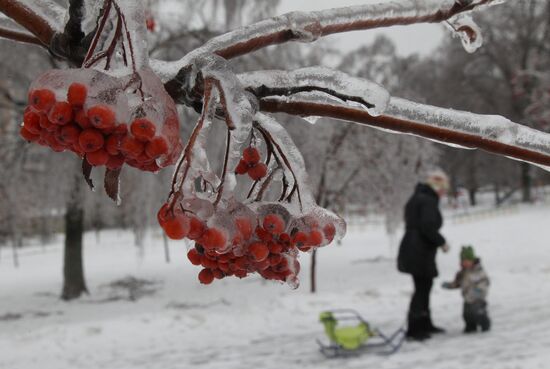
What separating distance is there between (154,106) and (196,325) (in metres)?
7.55

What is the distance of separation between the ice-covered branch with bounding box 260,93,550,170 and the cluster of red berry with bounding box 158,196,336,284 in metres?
0.24

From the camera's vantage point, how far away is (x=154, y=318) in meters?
8.17

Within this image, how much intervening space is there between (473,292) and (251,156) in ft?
20.2

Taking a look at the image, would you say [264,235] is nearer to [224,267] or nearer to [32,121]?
[224,267]

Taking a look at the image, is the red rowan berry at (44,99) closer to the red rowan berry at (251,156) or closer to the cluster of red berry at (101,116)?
the cluster of red berry at (101,116)

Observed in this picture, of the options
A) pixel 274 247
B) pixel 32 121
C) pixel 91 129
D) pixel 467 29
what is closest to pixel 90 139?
pixel 91 129

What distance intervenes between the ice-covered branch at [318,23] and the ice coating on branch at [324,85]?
6cm

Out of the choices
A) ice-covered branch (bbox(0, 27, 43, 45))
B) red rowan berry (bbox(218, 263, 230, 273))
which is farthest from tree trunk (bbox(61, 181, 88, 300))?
red rowan berry (bbox(218, 263, 230, 273))

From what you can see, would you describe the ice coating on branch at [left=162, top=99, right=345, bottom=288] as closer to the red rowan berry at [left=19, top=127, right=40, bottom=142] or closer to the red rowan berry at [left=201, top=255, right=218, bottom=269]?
the red rowan berry at [left=201, top=255, right=218, bottom=269]

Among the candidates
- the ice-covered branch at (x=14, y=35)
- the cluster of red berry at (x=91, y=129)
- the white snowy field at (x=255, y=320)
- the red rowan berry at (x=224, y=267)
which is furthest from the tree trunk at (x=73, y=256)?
the cluster of red berry at (x=91, y=129)

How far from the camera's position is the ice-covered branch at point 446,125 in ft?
2.70

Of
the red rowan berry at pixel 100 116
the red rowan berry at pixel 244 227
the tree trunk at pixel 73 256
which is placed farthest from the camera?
the tree trunk at pixel 73 256

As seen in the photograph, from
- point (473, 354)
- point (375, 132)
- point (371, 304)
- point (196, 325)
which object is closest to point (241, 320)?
point (196, 325)

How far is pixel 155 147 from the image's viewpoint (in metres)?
0.71
